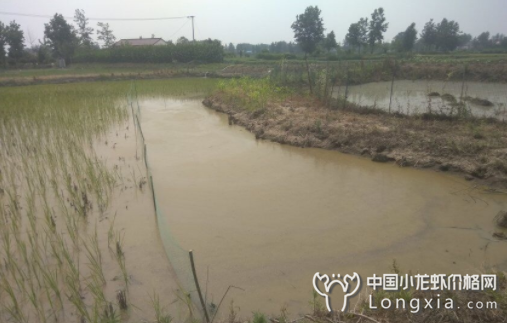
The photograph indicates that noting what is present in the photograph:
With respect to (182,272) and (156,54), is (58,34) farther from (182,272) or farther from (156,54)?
(182,272)

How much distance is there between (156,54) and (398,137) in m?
28.4

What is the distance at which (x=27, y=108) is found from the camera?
10.6 metres

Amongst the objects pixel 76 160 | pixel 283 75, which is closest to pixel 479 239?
pixel 76 160

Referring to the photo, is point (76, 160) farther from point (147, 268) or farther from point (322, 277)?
point (322, 277)

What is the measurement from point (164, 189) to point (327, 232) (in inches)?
104

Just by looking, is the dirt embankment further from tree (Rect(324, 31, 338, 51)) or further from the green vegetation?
tree (Rect(324, 31, 338, 51))

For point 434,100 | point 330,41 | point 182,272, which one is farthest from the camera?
point 330,41

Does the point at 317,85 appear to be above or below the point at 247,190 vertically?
above

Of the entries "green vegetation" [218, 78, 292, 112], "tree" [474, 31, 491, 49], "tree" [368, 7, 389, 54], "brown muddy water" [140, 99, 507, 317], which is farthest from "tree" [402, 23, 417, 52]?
"brown muddy water" [140, 99, 507, 317]

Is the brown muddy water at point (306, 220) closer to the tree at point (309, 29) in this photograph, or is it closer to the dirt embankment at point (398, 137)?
the dirt embankment at point (398, 137)

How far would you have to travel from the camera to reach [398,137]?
615cm

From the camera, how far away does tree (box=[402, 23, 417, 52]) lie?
36438mm

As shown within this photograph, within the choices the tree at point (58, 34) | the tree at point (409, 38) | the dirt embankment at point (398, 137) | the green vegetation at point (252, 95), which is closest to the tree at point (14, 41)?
the tree at point (58, 34)

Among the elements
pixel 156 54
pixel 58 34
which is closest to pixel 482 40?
pixel 156 54
